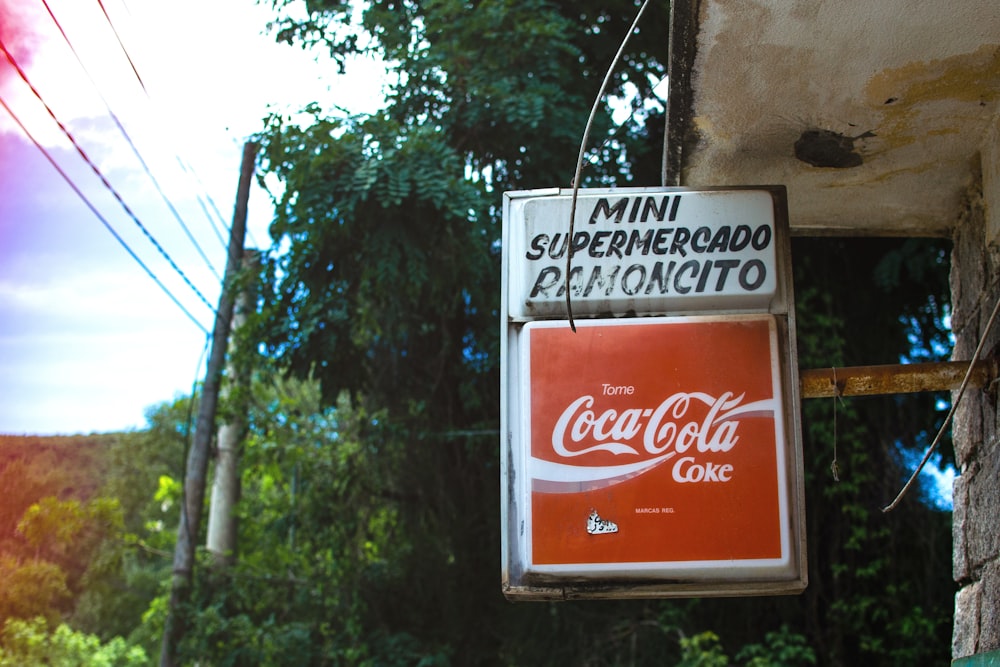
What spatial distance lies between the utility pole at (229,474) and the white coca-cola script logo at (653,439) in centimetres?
742

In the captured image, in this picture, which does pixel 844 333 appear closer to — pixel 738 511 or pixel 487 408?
pixel 487 408

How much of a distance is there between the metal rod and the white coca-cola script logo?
235 millimetres

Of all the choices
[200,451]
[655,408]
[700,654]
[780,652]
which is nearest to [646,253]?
[655,408]

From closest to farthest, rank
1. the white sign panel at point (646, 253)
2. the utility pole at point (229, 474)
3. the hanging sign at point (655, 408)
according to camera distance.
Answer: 1. the hanging sign at point (655, 408)
2. the white sign panel at point (646, 253)
3. the utility pole at point (229, 474)

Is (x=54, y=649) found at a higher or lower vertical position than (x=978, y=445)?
lower

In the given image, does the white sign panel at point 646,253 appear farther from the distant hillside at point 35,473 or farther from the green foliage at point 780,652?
the distant hillside at point 35,473

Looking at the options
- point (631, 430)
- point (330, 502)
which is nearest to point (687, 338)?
point (631, 430)

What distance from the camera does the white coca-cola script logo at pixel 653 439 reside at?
9.24 feet

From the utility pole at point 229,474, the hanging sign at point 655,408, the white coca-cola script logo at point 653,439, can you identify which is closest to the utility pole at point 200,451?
the utility pole at point 229,474

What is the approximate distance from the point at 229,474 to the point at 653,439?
7988 millimetres

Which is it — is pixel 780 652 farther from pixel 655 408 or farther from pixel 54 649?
pixel 54 649

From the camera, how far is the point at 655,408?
9.37ft

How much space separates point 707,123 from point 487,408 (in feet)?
20.0

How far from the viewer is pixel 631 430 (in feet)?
9.33
